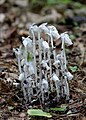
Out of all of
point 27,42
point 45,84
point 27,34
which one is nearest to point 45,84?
point 45,84

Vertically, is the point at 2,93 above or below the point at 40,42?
below

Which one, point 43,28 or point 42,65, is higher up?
point 43,28

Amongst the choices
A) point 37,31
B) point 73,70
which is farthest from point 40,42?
point 73,70

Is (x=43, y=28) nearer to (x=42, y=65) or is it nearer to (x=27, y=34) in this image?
(x=42, y=65)

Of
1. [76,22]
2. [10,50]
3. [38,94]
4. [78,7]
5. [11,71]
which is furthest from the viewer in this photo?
[78,7]

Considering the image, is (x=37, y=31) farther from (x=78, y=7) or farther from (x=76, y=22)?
(x=78, y=7)

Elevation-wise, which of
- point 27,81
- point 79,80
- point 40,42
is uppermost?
point 40,42

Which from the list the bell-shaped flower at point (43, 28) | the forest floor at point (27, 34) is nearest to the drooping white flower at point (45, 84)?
the forest floor at point (27, 34)
